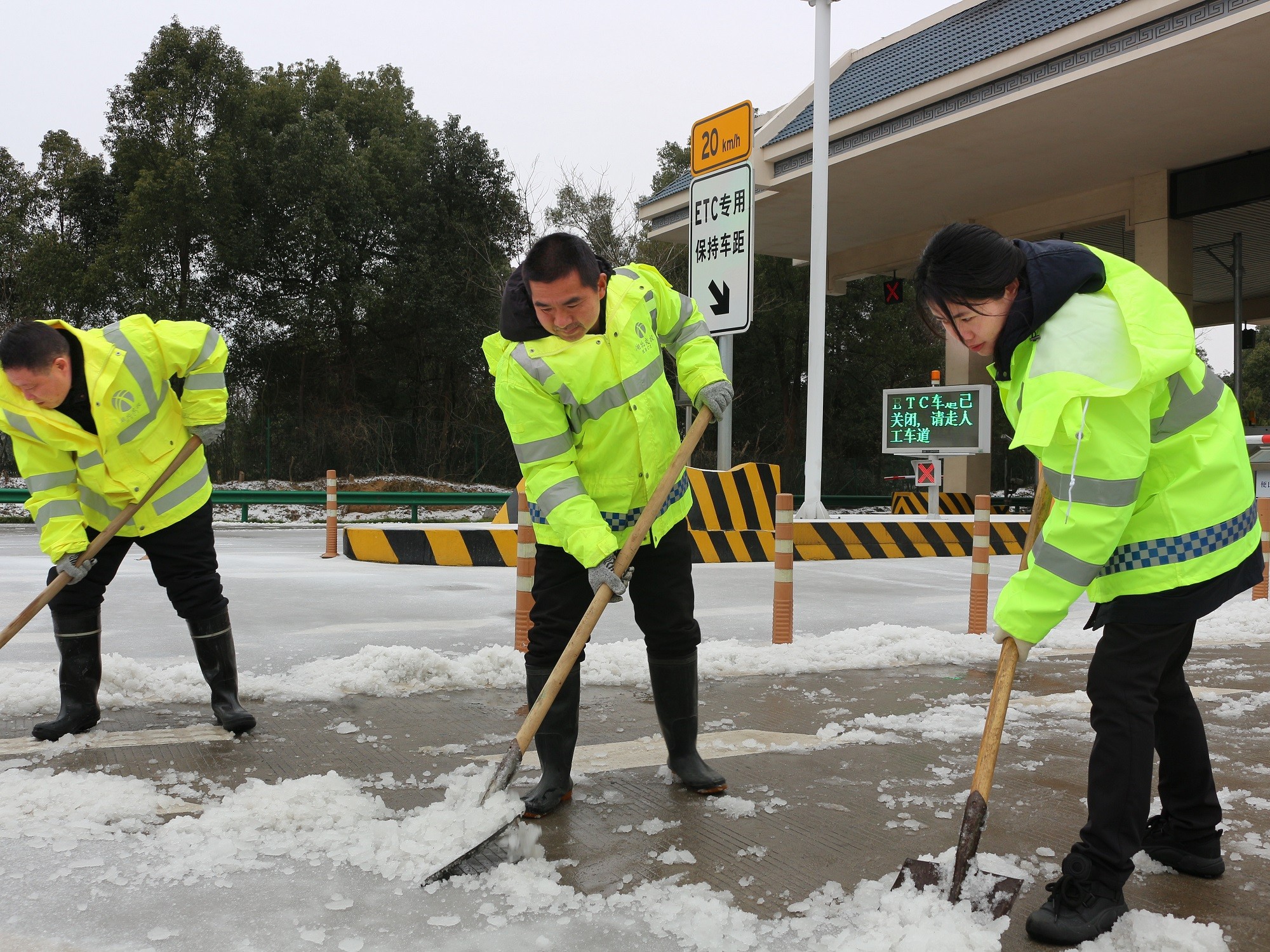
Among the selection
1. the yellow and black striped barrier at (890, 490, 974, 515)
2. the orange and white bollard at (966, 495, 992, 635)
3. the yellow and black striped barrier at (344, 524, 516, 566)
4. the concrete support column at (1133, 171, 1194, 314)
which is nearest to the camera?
the orange and white bollard at (966, 495, 992, 635)

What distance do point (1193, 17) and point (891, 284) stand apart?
32.2ft

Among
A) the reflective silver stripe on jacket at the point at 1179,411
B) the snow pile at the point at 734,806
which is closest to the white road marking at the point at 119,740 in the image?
the snow pile at the point at 734,806

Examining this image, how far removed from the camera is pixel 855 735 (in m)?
3.87

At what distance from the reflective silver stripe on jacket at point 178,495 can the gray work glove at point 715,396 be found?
6.51 ft

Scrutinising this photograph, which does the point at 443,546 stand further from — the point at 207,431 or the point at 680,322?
the point at 680,322

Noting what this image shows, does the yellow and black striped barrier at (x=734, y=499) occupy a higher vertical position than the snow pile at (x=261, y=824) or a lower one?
higher

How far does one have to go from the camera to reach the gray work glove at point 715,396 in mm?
3309

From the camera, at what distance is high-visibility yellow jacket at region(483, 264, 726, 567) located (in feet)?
9.75

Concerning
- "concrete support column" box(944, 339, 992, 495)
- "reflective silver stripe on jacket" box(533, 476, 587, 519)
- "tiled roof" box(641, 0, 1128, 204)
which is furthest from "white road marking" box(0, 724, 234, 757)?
"concrete support column" box(944, 339, 992, 495)

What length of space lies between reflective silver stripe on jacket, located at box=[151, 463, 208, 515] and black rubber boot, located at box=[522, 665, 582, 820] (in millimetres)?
1636

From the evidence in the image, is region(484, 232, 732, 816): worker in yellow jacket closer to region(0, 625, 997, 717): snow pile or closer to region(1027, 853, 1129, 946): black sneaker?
region(1027, 853, 1129, 946): black sneaker

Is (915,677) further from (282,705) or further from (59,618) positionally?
(59,618)

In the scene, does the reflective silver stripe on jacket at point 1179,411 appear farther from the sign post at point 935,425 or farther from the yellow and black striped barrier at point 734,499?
the sign post at point 935,425

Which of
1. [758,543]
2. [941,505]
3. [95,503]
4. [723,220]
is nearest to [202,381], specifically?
[95,503]
